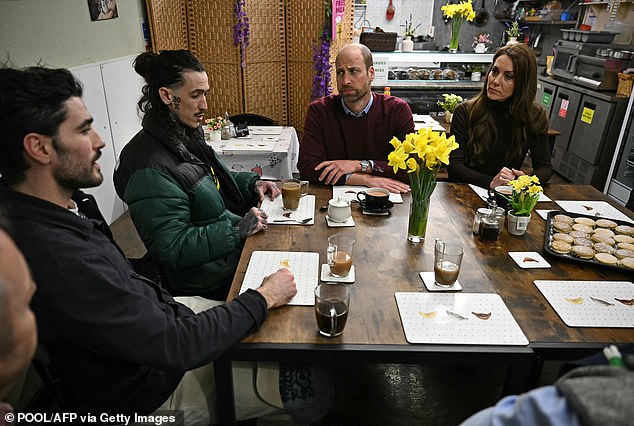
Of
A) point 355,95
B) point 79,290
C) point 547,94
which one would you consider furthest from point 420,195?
point 547,94

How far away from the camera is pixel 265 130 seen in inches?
151

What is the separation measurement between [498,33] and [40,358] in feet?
22.9

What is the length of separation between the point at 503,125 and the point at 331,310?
1854 mm

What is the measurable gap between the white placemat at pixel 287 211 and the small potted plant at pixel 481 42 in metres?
4.04

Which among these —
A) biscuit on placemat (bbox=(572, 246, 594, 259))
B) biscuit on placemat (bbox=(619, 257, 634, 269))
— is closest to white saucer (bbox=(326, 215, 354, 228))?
biscuit on placemat (bbox=(572, 246, 594, 259))

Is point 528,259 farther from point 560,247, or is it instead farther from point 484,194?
point 484,194

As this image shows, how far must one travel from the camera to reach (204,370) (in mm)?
1407

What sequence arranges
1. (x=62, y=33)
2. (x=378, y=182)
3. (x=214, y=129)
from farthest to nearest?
(x=214, y=129)
(x=62, y=33)
(x=378, y=182)

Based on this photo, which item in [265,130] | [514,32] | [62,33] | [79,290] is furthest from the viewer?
[514,32]

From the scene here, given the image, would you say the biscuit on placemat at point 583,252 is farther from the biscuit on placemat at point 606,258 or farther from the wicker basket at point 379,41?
the wicker basket at point 379,41

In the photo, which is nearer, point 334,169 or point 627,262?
point 627,262


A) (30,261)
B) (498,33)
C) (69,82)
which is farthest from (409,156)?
(498,33)

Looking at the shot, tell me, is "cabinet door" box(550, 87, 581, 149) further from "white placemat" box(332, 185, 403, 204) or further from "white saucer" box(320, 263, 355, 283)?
"white saucer" box(320, 263, 355, 283)
